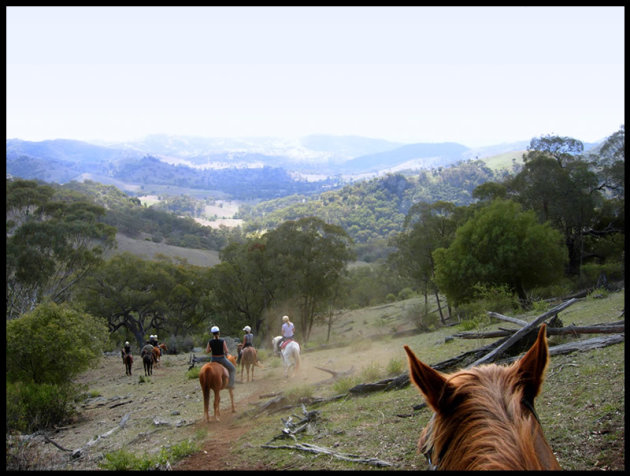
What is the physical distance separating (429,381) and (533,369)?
0.44 metres

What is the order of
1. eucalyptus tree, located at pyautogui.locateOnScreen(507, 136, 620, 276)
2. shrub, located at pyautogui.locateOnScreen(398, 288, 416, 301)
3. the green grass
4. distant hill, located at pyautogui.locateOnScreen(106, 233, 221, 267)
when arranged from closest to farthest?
the green grass, eucalyptus tree, located at pyautogui.locateOnScreen(507, 136, 620, 276), shrub, located at pyautogui.locateOnScreen(398, 288, 416, 301), distant hill, located at pyautogui.locateOnScreen(106, 233, 221, 267)

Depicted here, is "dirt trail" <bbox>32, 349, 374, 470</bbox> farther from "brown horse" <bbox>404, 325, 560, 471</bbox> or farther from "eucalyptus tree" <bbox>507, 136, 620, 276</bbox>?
"eucalyptus tree" <bbox>507, 136, 620, 276</bbox>

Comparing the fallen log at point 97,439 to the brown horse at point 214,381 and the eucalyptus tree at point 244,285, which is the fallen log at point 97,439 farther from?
the eucalyptus tree at point 244,285

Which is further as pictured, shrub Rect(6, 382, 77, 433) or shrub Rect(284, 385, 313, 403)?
shrub Rect(6, 382, 77, 433)

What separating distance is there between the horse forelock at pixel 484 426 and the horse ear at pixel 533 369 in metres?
0.04

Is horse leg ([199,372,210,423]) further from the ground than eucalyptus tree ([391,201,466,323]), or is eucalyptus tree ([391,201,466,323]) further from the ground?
eucalyptus tree ([391,201,466,323])

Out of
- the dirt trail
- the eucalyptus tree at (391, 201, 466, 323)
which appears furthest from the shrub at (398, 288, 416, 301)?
the dirt trail

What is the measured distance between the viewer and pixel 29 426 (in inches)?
451

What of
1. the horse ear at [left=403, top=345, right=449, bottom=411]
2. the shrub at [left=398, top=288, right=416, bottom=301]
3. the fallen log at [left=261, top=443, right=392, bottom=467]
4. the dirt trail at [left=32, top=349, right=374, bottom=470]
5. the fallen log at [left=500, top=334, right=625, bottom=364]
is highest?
the horse ear at [left=403, top=345, right=449, bottom=411]

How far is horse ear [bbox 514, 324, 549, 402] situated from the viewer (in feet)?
5.71

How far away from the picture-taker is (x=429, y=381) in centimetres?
168

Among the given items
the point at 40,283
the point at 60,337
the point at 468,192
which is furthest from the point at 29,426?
the point at 468,192

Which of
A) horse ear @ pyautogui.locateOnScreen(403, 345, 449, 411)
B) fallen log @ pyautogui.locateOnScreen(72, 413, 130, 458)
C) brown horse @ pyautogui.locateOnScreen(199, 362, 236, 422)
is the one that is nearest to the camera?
horse ear @ pyautogui.locateOnScreen(403, 345, 449, 411)

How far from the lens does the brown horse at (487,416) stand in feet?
4.82
